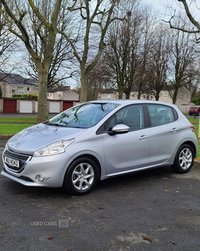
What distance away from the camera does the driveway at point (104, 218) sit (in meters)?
2.99

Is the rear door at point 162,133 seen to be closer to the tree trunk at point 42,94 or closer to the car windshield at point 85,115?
the car windshield at point 85,115

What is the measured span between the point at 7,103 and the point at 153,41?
22004 mm

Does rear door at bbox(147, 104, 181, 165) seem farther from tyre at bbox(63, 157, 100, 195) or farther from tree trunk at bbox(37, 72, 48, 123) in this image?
tree trunk at bbox(37, 72, 48, 123)

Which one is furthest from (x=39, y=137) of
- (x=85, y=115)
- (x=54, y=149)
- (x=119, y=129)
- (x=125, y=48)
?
(x=125, y=48)

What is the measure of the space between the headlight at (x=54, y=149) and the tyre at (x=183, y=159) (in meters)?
2.79

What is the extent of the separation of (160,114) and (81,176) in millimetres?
2400

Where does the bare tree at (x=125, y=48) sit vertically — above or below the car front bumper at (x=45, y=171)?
above

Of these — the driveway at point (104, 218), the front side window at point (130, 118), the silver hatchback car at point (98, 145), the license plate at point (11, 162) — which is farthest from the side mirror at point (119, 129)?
the license plate at point (11, 162)

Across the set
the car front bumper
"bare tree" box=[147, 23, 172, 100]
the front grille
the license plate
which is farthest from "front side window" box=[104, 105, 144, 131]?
"bare tree" box=[147, 23, 172, 100]

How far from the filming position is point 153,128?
5492 mm

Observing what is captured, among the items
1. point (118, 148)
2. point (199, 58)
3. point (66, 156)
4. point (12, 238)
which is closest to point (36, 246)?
point (12, 238)

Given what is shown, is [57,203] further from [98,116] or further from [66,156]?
[98,116]

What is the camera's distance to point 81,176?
14.7 feet

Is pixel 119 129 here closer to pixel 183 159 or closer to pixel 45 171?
pixel 45 171
